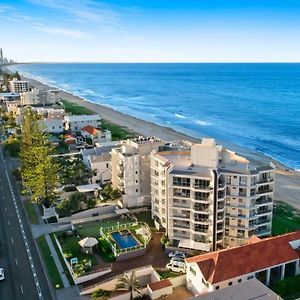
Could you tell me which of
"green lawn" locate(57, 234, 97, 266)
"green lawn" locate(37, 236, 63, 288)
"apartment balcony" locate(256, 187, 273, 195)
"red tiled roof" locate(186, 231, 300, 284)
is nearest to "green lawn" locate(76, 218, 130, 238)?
"green lawn" locate(57, 234, 97, 266)

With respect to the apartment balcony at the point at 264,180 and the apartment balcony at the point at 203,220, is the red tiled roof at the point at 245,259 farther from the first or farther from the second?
the apartment balcony at the point at 264,180

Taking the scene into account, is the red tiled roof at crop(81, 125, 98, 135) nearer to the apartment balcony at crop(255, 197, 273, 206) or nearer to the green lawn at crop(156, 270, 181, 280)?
the apartment balcony at crop(255, 197, 273, 206)

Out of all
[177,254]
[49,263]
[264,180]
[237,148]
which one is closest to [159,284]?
[177,254]

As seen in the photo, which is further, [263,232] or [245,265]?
[263,232]

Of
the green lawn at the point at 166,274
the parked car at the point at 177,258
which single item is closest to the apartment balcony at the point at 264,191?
the parked car at the point at 177,258

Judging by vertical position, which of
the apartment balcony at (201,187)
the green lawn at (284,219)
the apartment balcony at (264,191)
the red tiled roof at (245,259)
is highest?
the apartment balcony at (201,187)

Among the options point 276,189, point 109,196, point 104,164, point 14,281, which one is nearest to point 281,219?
point 276,189

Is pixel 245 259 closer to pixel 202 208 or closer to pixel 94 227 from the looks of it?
pixel 202 208
